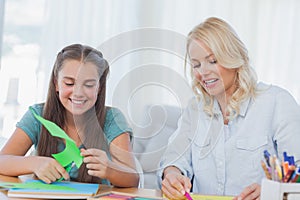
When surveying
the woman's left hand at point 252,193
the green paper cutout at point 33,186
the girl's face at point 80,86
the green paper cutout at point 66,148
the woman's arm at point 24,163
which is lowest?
the green paper cutout at point 33,186

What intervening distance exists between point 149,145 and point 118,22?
6.02 ft

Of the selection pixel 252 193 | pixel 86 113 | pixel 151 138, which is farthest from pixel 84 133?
pixel 252 193

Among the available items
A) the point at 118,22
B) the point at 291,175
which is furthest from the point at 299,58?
the point at 291,175

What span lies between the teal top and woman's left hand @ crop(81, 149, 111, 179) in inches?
0.9

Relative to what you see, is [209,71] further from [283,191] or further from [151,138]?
[283,191]

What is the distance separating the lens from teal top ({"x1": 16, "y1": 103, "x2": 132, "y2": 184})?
1279 millimetres

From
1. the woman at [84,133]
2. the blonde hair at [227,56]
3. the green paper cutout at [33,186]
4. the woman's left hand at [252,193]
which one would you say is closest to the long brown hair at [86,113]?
the woman at [84,133]

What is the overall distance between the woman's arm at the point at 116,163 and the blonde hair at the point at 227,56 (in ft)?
0.77

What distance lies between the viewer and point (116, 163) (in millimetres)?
1275

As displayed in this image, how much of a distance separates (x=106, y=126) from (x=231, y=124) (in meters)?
0.37

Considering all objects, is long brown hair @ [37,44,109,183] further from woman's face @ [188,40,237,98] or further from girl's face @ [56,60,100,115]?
woman's face @ [188,40,237,98]

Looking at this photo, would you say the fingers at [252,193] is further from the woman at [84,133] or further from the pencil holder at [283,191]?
the woman at [84,133]

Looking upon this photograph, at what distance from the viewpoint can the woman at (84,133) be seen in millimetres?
1225

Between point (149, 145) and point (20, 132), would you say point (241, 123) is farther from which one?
point (20, 132)
